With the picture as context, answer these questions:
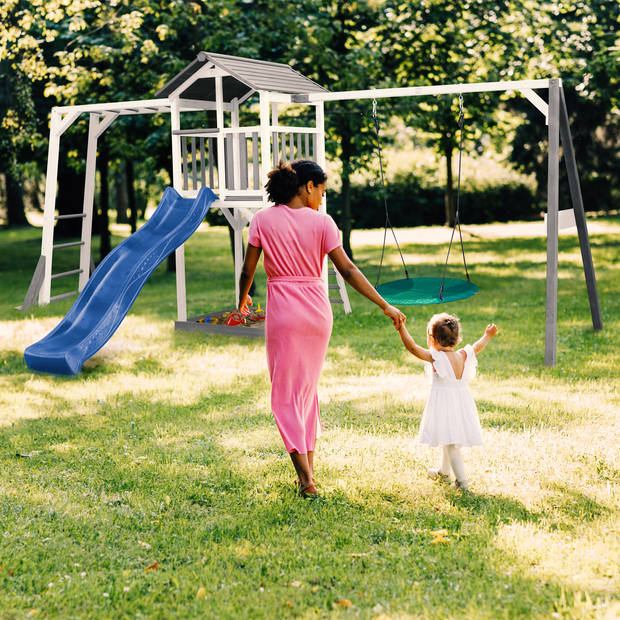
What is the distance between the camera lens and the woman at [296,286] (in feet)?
15.6

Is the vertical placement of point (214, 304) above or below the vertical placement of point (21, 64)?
below

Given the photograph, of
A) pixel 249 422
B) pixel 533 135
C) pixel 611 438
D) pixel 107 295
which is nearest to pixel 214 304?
pixel 107 295

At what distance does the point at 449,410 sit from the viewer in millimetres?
4879

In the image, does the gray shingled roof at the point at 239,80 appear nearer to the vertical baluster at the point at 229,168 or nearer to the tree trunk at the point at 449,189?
the vertical baluster at the point at 229,168

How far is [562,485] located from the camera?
4.99m

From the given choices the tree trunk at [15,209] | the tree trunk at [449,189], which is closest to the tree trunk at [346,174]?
the tree trunk at [449,189]

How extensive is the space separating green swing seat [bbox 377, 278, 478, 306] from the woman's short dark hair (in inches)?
120

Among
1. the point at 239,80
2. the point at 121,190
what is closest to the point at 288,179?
the point at 239,80

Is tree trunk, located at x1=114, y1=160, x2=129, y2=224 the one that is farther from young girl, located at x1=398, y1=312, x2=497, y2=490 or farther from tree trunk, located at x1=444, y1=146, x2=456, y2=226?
young girl, located at x1=398, y1=312, x2=497, y2=490

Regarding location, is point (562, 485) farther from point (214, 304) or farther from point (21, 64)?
point (21, 64)

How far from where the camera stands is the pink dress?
4758mm

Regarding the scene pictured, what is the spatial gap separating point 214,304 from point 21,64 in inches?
230

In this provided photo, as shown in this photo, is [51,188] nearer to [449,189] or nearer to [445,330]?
[445,330]

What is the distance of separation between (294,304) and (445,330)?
92 cm
